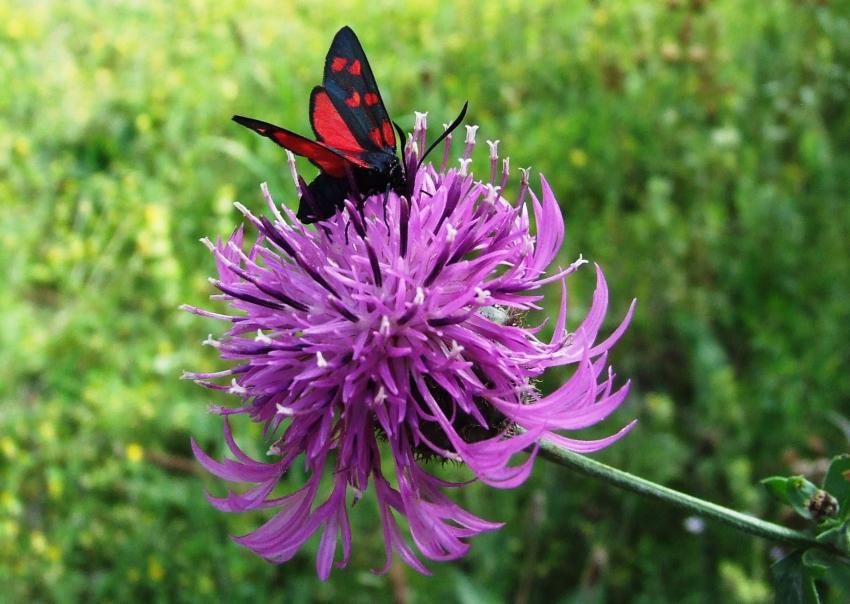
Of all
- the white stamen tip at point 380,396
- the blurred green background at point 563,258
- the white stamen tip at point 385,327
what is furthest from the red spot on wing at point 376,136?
the blurred green background at point 563,258

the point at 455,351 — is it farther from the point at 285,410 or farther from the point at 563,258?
the point at 563,258

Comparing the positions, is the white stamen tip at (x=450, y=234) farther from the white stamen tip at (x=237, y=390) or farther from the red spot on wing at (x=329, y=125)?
the white stamen tip at (x=237, y=390)

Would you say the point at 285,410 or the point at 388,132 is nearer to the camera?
the point at 285,410

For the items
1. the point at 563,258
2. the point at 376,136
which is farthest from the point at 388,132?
the point at 563,258

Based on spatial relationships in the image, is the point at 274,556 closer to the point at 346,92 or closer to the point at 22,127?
the point at 346,92

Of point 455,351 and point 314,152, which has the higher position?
point 314,152

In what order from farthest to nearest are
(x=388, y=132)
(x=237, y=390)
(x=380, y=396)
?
(x=388, y=132) < (x=237, y=390) < (x=380, y=396)

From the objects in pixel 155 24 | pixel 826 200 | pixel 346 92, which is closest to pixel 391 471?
pixel 346 92
